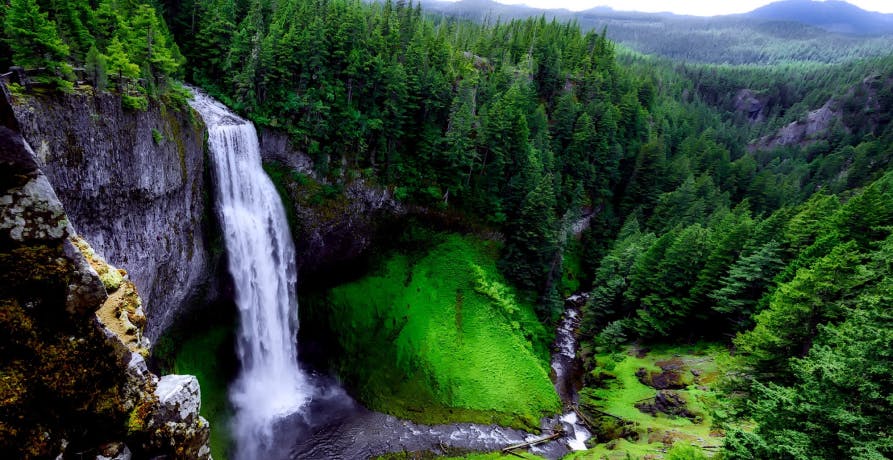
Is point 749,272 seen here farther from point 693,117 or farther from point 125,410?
point 693,117

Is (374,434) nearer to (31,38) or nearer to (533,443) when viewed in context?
(533,443)

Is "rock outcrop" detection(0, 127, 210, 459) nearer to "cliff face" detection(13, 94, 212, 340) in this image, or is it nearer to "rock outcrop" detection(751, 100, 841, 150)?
"cliff face" detection(13, 94, 212, 340)

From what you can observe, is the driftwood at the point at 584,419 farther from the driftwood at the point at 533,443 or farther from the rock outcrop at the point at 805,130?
the rock outcrop at the point at 805,130

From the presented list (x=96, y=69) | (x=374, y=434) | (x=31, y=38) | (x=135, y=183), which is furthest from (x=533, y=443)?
(x=31, y=38)

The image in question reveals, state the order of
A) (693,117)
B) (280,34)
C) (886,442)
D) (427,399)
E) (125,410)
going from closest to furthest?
(125,410) < (886,442) < (427,399) < (280,34) < (693,117)

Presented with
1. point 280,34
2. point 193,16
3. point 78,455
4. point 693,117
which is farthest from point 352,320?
point 693,117

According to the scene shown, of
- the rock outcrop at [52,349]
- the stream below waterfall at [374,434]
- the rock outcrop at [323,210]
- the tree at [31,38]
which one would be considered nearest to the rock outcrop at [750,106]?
the rock outcrop at [323,210]
